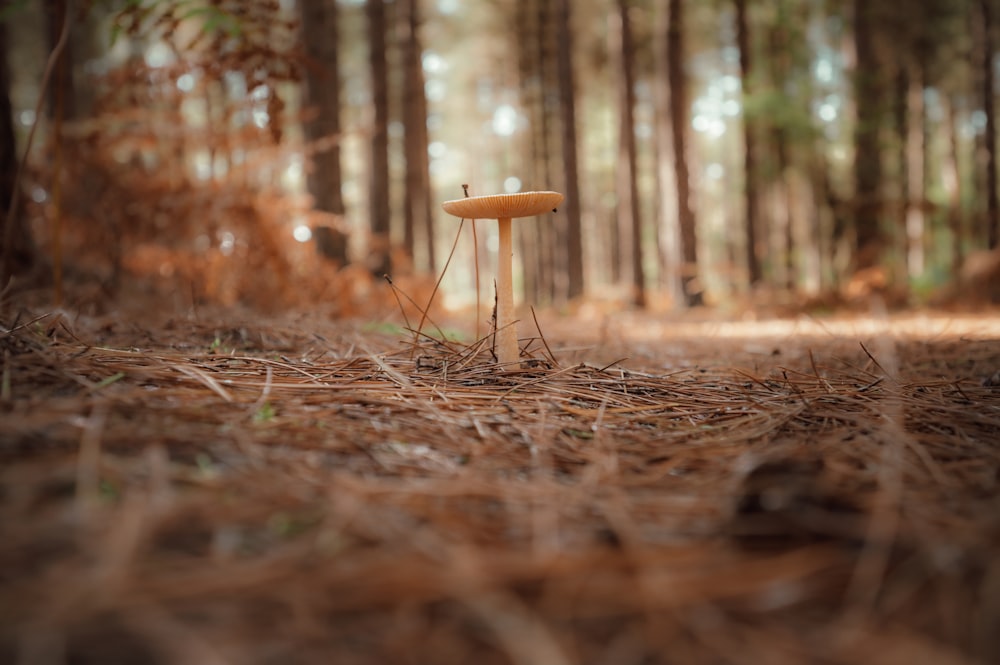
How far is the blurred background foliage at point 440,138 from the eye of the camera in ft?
15.3

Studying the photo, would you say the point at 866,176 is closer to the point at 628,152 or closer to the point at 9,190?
the point at 628,152

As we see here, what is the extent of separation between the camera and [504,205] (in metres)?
2.19

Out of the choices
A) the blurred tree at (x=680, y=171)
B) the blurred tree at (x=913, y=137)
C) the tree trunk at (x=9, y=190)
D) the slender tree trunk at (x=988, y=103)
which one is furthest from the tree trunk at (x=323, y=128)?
the blurred tree at (x=913, y=137)

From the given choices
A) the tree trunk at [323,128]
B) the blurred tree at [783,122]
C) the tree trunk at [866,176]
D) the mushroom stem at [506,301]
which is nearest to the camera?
the mushroom stem at [506,301]

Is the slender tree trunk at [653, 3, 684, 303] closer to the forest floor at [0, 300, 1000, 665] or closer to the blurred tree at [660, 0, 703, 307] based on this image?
the blurred tree at [660, 0, 703, 307]

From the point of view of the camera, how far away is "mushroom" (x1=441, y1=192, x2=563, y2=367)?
2.16 metres

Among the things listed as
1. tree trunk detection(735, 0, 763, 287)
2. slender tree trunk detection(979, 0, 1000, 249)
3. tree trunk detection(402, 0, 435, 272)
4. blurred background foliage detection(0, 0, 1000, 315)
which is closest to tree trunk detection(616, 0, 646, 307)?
blurred background foliage detection(0, 0, 1000, 315)

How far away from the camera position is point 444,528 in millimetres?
1006

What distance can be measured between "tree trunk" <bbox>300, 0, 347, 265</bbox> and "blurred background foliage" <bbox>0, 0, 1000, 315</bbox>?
3 cm

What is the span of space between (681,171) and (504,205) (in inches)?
324

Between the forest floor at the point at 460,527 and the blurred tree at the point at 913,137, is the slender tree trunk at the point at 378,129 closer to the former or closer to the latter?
the forest floor at the point at 460,527

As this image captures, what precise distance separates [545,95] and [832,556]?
16.5m

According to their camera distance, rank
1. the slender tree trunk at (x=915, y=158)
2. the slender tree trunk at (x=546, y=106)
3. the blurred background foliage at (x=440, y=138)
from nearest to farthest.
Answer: the blurred background foliage at (x=440, y=138), the slender tree trunk at (x=546, y=106), the slender tree trunk at (x=915, y=158)

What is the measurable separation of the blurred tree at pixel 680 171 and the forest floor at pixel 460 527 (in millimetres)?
7943
